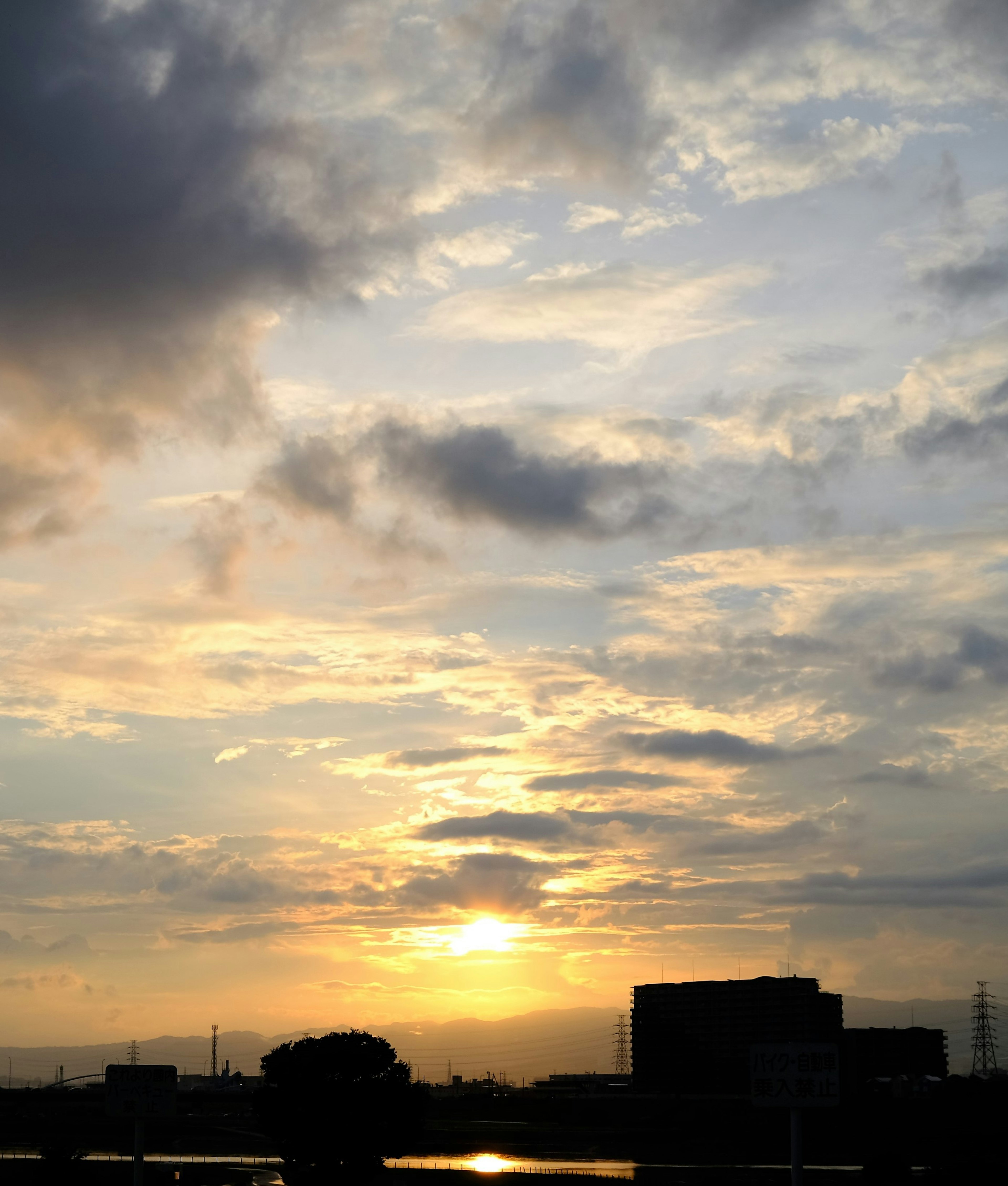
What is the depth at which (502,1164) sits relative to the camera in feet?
564

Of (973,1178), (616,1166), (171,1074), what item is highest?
(171,1074)

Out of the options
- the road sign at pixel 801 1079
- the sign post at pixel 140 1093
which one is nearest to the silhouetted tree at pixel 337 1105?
the sign post at pixel 140 1093

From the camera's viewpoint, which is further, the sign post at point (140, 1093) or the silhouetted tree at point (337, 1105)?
the silhouetted tree at point (337, 1105)

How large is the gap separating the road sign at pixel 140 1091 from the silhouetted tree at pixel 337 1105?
61.8 metres

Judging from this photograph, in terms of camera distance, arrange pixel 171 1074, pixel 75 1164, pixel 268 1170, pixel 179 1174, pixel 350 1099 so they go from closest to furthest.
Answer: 1. pixel 171 1074
2. pixel 75 1164
3. pixel 350 1099
4. pixel 179 1174
5. pixel 268 1170

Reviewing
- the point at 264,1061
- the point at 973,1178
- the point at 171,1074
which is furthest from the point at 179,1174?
the point at 171,1074

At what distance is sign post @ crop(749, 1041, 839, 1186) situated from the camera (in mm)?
32656

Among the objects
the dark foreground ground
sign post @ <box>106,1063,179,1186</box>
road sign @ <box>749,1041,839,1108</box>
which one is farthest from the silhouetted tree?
road sign @ <box>749,1041,839,1108</box>

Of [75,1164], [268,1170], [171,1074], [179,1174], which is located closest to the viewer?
[171,1074]

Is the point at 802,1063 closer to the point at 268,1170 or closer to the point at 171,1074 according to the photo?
the point at 171,1074

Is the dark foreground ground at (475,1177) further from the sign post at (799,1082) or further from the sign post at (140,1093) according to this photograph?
the sign post at (799,1082)

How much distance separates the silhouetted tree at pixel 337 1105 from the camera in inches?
4065

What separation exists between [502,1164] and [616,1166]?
16.8 meters

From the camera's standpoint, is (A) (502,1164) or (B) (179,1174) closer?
(B) (179,1174)
